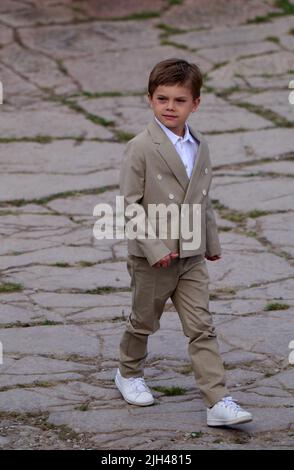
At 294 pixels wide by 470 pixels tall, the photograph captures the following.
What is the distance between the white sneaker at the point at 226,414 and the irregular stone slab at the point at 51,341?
32.4 inches

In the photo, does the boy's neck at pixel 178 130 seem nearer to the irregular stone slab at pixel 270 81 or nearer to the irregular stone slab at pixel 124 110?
the irregular stone slab at pixel 124 110

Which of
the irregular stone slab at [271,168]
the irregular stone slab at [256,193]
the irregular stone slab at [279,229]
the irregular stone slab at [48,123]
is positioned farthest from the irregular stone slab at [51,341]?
the irregular stone slab at [48,123]

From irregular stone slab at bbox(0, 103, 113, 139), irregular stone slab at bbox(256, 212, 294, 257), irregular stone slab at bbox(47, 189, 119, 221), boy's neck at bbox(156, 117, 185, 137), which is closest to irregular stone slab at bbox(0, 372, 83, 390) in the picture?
boy's neck at bbox(156, 117, 185, 137)

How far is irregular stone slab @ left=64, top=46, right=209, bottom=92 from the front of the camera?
27.3 ft

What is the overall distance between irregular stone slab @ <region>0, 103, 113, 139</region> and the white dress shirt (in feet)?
11.3

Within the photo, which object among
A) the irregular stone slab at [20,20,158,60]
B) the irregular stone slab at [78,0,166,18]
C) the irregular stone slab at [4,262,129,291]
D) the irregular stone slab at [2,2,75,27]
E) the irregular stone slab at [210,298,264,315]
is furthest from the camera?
the irregular stone slab at [78,0,166,18]

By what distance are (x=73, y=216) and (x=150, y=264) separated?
243 cm

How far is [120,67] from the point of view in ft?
28.3

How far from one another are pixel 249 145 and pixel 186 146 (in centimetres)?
333

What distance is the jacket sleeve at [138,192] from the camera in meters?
3.76

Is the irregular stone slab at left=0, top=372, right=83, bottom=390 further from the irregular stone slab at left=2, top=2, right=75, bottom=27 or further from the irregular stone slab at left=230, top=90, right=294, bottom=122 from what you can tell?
the irregular stone slab at left=2, top=2, right=75, bottom=27

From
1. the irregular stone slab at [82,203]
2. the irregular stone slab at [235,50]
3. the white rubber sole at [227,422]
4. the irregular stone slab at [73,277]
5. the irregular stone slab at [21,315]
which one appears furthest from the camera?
the irregular stone slab at [235,50]

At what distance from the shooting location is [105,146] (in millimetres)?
7215
